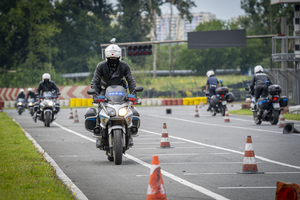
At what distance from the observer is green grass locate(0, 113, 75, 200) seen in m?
6.68

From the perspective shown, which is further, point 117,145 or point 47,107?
point 47,107

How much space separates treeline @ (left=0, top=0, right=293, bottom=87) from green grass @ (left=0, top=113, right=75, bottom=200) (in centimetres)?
5914

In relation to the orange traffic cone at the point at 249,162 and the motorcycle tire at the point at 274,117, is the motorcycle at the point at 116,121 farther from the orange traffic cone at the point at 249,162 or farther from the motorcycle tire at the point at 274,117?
the motorcycle tire at the point at 274,117

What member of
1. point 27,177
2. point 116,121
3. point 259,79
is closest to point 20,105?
point 259,79

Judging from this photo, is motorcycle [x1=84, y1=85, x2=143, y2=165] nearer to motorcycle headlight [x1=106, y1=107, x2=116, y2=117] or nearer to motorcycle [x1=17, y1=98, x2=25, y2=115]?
motorcycle headlight [x1=106, y1=107, x2=116, y2=117]

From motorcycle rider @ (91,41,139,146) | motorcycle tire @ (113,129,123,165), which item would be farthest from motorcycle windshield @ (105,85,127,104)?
motorcycle tire @ (113,129,123,165)

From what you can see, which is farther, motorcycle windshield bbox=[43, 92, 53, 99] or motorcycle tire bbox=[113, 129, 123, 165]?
motorcycle windshield bbox=[43, 92, 53, 99]

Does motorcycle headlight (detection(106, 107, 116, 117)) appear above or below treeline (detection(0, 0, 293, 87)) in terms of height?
below

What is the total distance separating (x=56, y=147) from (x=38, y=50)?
6617 cm

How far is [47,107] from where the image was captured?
21.2m

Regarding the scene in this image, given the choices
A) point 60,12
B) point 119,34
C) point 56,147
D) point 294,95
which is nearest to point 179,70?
point 119,34

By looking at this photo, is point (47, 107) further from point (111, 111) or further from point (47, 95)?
point (111, 111)

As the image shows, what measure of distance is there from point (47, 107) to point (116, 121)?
1195 centimetres

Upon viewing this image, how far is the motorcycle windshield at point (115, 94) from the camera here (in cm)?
986
